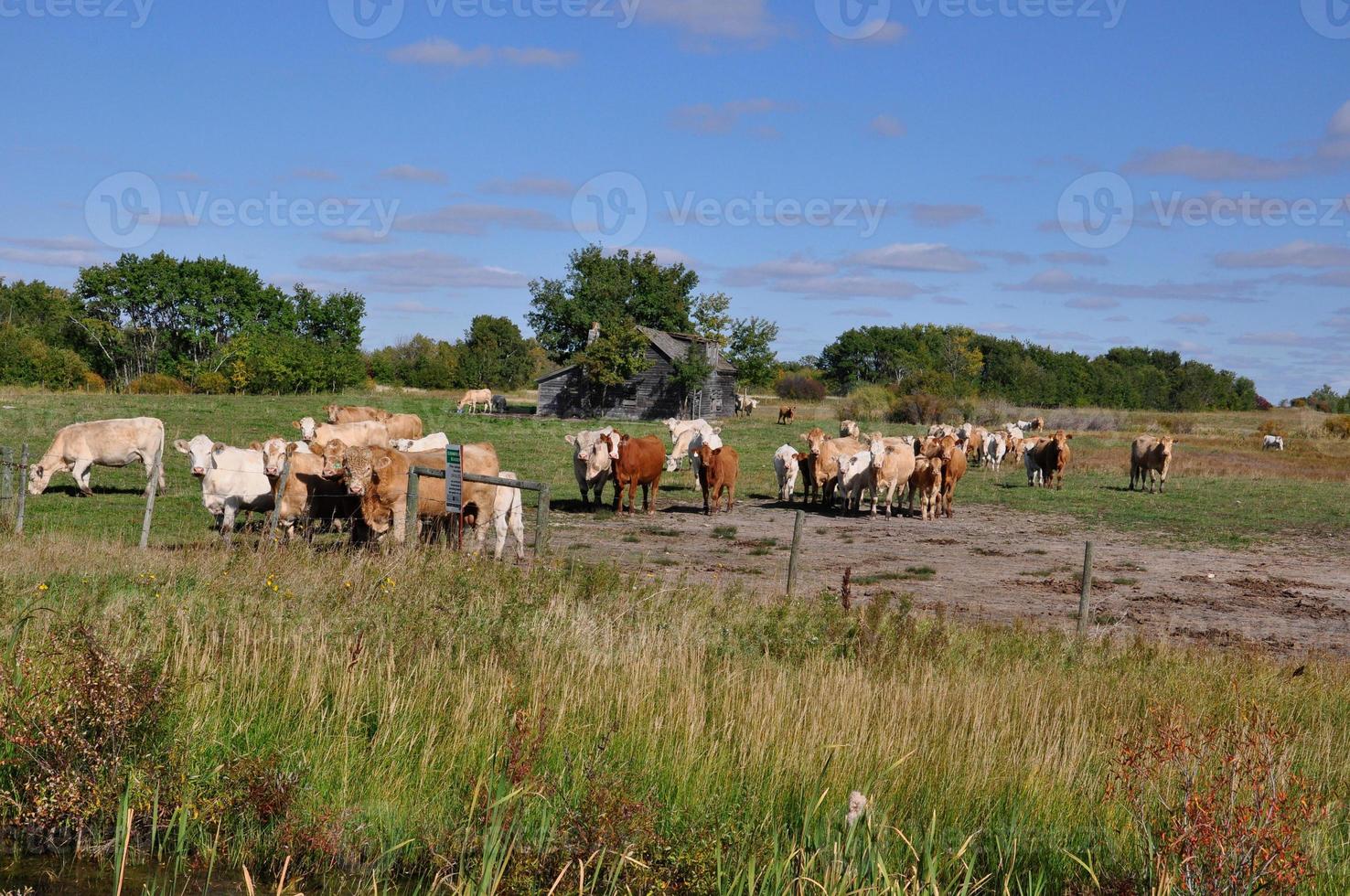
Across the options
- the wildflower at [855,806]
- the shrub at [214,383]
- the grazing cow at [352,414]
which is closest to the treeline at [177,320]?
the shrub at [214,383]

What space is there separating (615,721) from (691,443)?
90.5ft

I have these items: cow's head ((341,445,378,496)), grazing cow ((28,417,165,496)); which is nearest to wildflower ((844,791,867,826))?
cow's head ((341,445,378,496))

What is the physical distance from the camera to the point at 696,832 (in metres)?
5.43

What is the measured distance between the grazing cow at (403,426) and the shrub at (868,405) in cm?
4425

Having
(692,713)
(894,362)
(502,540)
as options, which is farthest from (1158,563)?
(894,362)

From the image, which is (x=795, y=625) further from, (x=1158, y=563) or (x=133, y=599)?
(x=1158, y=563)

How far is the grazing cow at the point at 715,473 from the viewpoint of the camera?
26438mm

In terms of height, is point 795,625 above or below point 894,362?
below

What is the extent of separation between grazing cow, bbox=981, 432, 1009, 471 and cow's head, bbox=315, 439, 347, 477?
31.9 m

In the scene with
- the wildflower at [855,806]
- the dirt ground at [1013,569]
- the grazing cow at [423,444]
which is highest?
the grazing cow at [423,444]

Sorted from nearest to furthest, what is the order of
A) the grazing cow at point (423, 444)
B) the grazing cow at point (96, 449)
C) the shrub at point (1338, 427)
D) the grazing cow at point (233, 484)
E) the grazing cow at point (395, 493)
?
the grazing cow at point (395, 493), the grazing cow at point (233, 484), the grazing cow at point (423, 444), the grazing cow at point (96, 449), the shrub at point (1338, 427)

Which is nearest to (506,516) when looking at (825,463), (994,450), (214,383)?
(825,463)

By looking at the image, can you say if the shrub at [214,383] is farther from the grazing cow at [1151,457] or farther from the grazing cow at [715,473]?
the grazing cow at [1151,457]

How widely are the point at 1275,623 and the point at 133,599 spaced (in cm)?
1433
